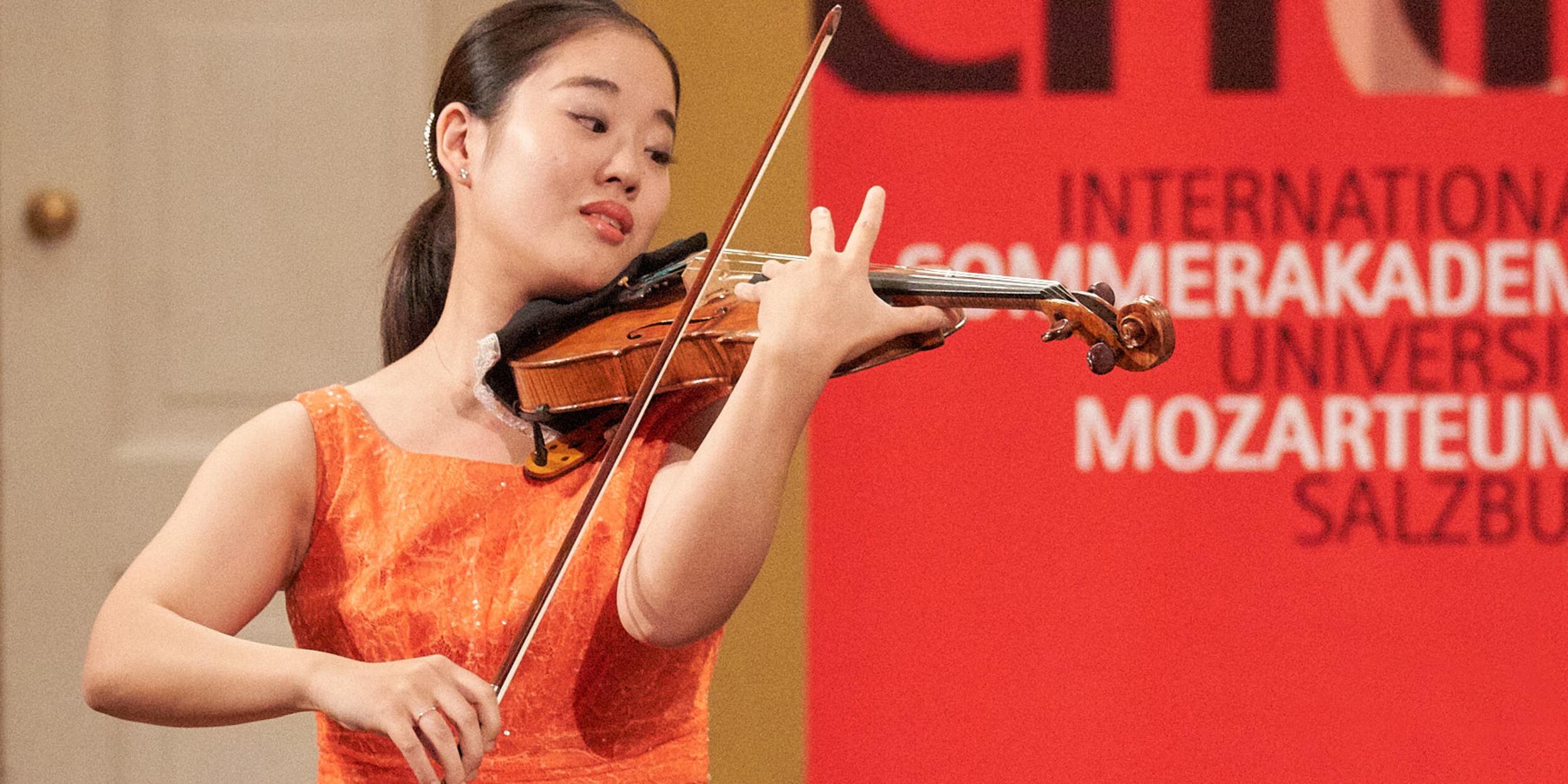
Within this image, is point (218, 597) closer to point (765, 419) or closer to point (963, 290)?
point (765, 419)

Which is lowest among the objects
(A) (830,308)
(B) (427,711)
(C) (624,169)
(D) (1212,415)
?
(B) (427,711)

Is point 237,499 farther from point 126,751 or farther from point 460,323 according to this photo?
point 126,751

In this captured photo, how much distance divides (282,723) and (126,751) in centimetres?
20

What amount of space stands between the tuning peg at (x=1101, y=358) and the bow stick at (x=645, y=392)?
214mm

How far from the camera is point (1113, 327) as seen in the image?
33.9 inches

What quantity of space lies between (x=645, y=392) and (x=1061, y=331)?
9.3 inches

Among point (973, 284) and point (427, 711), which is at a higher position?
point (973, 284)

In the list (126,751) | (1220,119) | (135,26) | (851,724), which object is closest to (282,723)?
(126,751)

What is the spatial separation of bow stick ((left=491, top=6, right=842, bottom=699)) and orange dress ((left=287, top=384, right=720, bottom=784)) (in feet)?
0.34

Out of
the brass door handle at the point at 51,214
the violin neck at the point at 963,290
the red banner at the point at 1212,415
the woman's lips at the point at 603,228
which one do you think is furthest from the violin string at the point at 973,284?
the brass door handle at the point at 51,214

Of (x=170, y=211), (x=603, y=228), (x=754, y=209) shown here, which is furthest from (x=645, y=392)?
(x=170, y=211)

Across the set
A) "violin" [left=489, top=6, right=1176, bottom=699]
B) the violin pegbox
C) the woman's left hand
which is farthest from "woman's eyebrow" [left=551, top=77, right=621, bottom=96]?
the violin pegbox

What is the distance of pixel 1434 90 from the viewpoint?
194cm

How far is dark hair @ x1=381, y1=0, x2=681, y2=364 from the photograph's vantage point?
1067 mm
